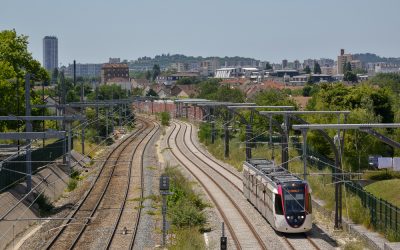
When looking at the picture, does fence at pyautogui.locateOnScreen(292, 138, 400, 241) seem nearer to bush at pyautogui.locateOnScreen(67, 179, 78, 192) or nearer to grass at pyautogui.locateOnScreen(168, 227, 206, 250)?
grass at pyautogui.locateOnScreen(168, 227, 206, 250)

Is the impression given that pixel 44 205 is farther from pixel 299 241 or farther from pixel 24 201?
pixel 299 241

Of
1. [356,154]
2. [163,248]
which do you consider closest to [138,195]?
[163,248]

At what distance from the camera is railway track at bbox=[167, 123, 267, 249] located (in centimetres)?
2817

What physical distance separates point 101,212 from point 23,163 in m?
7.89

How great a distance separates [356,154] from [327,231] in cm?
2051

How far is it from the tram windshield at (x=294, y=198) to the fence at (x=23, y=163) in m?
12.3

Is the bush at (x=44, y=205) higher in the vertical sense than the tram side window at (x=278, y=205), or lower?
lower

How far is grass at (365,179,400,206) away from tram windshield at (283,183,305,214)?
564 inches

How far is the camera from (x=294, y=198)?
28.3m

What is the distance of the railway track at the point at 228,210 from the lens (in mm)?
28172

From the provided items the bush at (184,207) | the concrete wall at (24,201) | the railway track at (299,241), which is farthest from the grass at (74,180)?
the railway track at (299,241)

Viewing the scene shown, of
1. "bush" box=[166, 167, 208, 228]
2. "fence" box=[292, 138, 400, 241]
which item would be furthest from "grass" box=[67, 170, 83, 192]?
"fence" box=[292, 138, 400, 241]

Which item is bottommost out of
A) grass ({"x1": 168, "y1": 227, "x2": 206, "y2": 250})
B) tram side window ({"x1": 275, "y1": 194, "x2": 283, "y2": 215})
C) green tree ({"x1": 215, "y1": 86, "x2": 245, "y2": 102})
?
grass ({"x1": 168, "y1": 227, "x2": 206, "y2": 250})

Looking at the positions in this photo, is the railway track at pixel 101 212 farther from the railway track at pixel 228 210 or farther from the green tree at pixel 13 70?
the green tree at pixel 13 70
